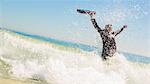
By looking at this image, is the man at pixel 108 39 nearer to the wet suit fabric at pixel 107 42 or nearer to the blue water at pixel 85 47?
the wet suit fabric at pixel 107 42

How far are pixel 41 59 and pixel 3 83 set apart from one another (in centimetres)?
95

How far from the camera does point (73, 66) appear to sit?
30.4 feet

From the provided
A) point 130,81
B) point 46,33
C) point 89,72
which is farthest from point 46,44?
point 130,81

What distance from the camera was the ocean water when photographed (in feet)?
29.8

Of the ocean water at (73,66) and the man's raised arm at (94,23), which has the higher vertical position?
the man's raised arm at (94,23)

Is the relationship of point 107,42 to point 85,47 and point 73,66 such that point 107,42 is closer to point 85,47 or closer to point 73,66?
point 85,47

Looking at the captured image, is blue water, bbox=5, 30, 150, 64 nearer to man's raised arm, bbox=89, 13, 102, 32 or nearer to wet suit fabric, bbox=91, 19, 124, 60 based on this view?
wet suit fabric, bbox=91, 19, 124, 60

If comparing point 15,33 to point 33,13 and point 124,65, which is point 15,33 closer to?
point 33,13

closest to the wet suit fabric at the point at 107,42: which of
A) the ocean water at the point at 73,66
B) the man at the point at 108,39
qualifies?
the man at the point at 108,39

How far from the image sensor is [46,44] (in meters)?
9.48

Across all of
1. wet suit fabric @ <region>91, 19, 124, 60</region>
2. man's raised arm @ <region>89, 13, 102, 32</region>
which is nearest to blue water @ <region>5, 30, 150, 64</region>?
wet suit fabric @ <region>91, 19, 124, 60</region>

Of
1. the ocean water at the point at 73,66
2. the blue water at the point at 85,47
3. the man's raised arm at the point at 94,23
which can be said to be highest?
the man's raised arm at the point at 94,23

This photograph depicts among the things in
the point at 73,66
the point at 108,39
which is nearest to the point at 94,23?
the point at 108,39

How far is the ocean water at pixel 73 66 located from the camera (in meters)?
9.09
